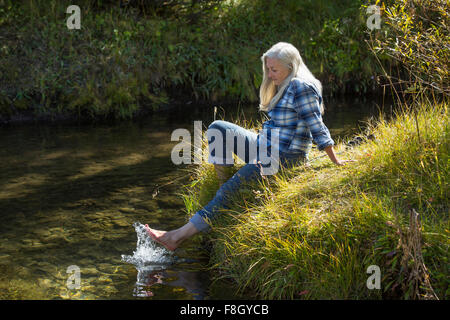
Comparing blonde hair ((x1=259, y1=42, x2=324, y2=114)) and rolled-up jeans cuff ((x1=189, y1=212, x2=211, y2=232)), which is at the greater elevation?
blonde hair ((x1=259, y1=42, x2=324, y2=114))

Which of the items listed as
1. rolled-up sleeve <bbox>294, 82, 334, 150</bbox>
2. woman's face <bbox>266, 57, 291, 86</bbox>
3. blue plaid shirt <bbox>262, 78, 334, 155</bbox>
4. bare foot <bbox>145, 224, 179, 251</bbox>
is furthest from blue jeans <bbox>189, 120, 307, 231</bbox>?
woman's face <bbox>266, 57, 291, 86</bbox>

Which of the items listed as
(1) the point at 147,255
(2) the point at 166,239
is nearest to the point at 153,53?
(1) the point at 147,255

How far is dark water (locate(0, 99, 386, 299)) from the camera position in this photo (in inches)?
158

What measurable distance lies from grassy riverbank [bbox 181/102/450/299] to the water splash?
0.43 metres

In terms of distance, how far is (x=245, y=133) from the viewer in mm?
4723

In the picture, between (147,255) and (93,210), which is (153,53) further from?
(147,255)

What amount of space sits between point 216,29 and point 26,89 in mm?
4606

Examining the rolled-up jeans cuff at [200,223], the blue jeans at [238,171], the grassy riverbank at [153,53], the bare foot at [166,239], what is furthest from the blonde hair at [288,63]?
the grassy riverbank at [153,53]

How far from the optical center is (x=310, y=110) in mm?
4230

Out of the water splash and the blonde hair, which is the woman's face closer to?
the blonde hair

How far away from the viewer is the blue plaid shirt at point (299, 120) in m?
4.20

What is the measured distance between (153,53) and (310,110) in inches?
309
